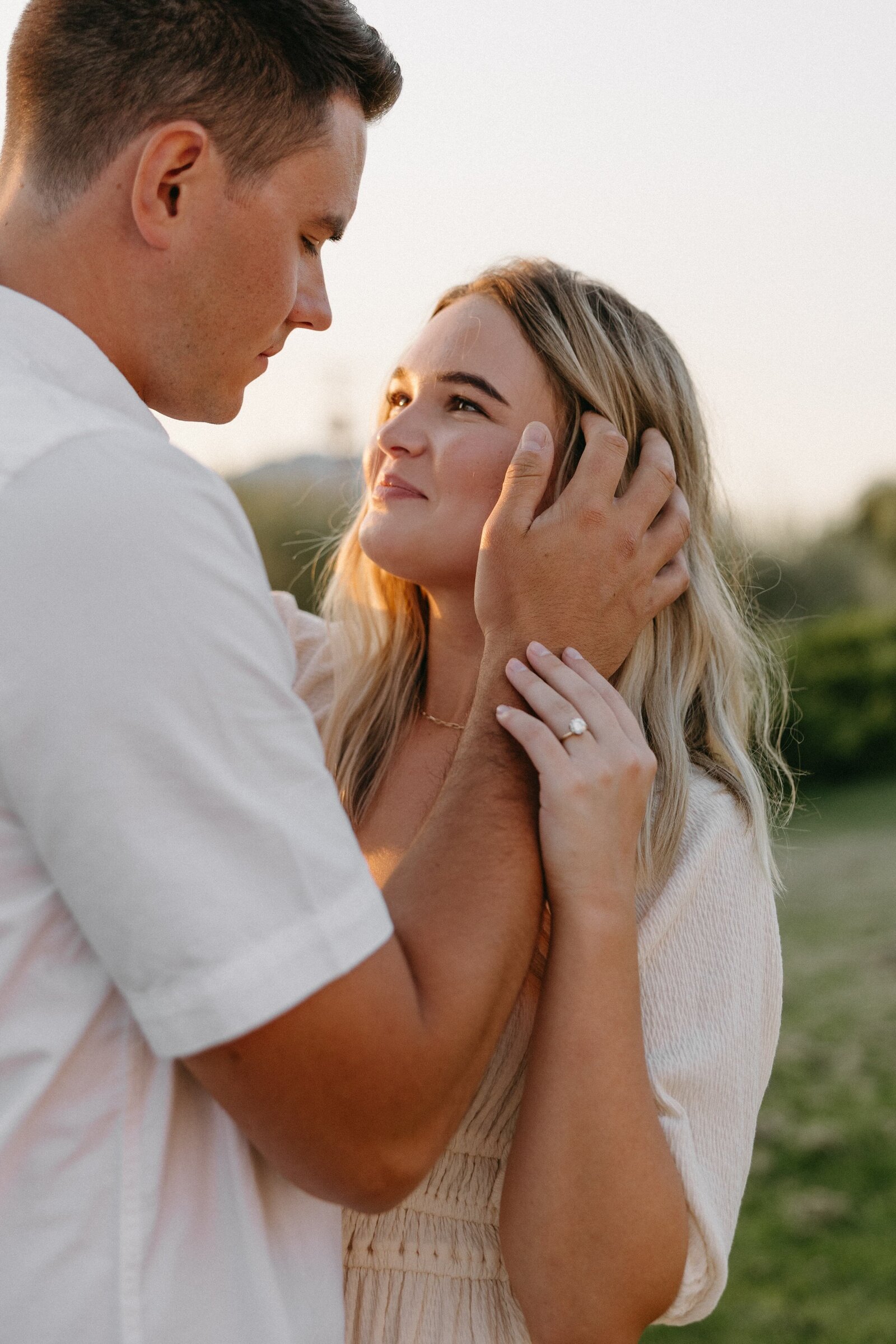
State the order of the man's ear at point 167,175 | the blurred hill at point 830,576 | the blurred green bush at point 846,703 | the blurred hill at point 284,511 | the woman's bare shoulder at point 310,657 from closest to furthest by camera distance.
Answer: the man's ear at point 167,175 → the woman's bare shoulder at point 310,657 → the blurred green bush at point 846,703 → the blurred hill at point 284,511 → the blurred hill at point 830,576

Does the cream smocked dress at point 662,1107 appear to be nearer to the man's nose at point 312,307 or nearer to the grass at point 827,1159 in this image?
the man's nose at point 312,307

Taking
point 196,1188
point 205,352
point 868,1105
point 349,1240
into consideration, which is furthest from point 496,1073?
point 868,1105

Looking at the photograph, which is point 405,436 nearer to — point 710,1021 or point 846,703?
point 710,1021

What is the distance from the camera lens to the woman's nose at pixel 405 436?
8.68ft

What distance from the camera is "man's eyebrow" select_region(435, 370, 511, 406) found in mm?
2656

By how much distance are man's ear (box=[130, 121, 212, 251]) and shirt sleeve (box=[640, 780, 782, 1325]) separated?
1323 mm

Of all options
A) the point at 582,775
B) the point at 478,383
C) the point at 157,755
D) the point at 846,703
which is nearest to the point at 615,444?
the point at 478,383

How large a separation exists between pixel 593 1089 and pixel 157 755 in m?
0.99

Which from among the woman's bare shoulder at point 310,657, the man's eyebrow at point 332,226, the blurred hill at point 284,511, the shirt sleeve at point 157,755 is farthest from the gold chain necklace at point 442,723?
the blurred hill at point 284,511

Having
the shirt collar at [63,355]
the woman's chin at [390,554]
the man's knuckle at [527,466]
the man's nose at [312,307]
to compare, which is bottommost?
the woman's chin at [390,554]

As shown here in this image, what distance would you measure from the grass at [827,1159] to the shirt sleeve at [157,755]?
2.38 meters

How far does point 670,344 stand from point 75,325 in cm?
168

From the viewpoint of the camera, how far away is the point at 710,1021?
2.08 meters

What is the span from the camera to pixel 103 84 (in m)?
1.64
